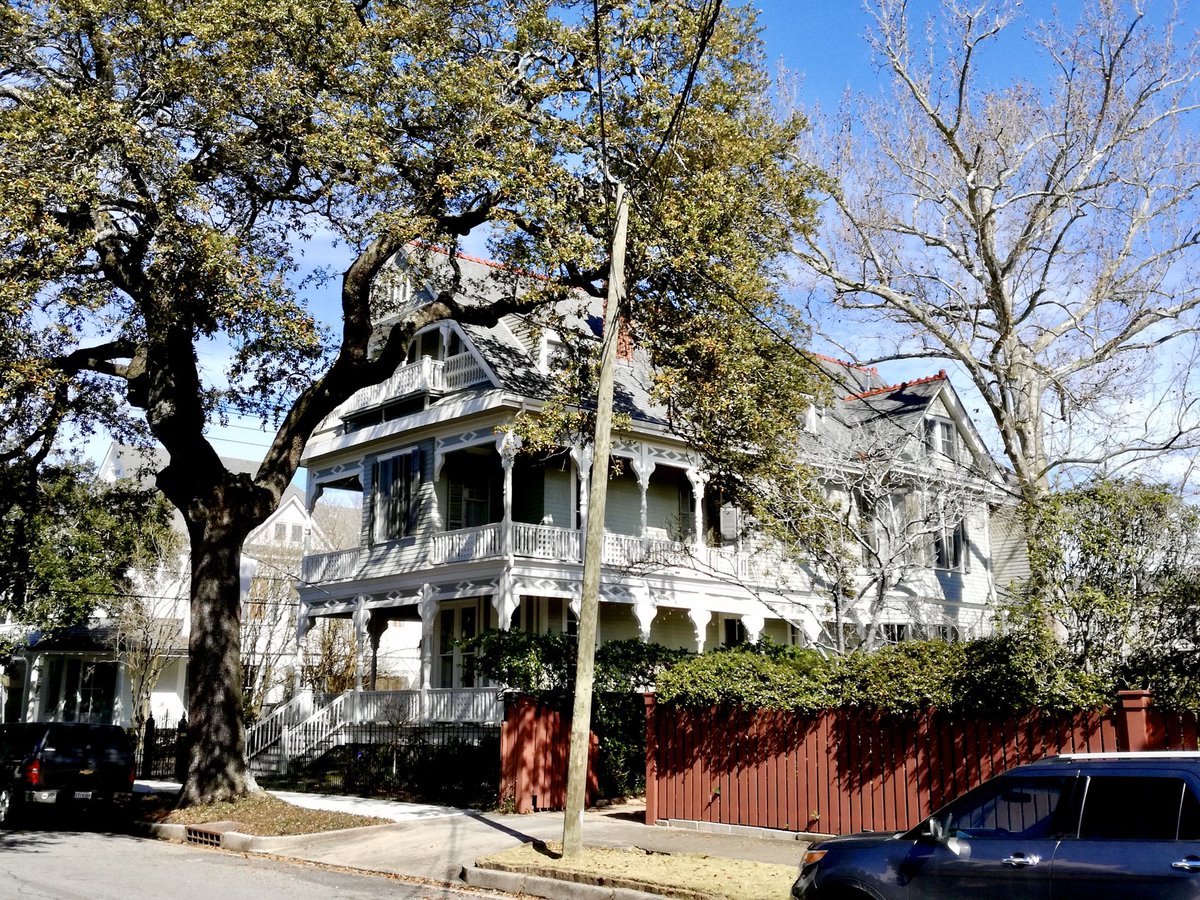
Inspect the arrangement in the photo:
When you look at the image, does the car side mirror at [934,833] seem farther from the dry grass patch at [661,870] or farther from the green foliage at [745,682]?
the green foliage at [745,682]

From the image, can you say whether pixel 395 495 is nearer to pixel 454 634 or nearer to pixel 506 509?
pixel 454 634

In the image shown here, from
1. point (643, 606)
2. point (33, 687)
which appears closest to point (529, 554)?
point (643, 606)

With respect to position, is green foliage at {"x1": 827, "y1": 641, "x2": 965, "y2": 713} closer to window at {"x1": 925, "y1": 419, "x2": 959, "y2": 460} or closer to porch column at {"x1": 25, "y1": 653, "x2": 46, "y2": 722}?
window at {"x1": 925, "y1": 419, "x2": 959, "y2": 460}

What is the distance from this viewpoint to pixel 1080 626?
37.9 feet

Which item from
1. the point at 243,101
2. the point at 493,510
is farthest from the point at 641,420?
the point at 243,101

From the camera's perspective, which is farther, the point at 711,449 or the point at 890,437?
the point at 890,437

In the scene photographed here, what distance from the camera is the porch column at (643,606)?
26.6 metres

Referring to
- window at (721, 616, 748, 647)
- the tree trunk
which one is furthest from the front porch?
window at (721, 616, 748, 647)

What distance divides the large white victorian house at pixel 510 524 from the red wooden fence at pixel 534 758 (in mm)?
5894

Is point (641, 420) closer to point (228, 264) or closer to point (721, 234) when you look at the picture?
point (721, 234)

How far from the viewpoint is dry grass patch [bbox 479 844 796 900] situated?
1064 cm

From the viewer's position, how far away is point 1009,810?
7.45 meters

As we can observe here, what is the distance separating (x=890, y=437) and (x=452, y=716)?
39.5ft

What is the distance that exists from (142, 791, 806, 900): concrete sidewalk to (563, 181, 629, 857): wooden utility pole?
103 cm
